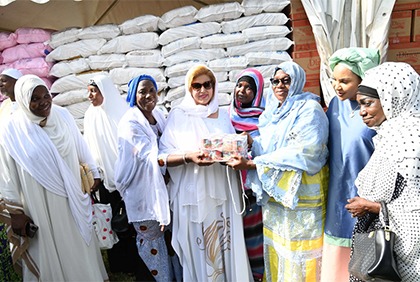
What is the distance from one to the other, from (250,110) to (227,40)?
4.75 ft

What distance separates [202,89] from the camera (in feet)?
7.29

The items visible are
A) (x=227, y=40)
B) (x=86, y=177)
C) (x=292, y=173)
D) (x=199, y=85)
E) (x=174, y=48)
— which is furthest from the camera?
(x=174, y=48)

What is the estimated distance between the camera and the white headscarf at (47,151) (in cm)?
217

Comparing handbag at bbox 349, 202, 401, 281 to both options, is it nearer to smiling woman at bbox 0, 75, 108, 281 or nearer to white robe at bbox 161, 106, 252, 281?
white robe at bbox 161, 106, 252, 281

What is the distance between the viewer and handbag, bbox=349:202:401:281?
1415mm

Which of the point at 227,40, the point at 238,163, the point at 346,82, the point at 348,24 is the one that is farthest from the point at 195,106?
the point at 348,24

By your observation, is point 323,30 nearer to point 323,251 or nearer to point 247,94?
point 247,94

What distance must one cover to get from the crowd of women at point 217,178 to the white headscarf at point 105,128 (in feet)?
1.30

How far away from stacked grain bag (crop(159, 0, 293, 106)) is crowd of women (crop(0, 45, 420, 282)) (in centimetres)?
116

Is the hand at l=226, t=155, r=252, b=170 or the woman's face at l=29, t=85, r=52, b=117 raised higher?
the woman's face at l=29, t=85, r=52, b=117

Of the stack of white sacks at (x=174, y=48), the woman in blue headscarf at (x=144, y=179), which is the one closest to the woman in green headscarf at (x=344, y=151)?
the woman in blue headscarf at (x=144, y=179)

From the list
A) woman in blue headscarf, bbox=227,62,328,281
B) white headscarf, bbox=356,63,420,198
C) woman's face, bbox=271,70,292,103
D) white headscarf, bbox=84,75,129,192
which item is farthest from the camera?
white headscarf, bbox=84,75,129,192

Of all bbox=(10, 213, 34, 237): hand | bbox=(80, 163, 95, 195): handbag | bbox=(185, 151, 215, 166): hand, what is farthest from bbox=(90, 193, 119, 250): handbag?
bbox=(185, 151, 215, 166): hand

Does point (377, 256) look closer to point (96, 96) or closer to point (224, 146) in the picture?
point (224, 146)
